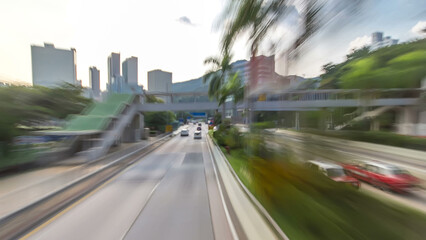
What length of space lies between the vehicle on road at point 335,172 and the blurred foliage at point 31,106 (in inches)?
588

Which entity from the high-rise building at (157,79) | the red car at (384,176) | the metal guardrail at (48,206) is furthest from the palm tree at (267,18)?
the high-rise building at (157,79)

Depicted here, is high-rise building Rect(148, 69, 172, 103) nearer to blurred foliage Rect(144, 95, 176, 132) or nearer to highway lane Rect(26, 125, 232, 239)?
blurred foliage Rect(144, 95, 176, 132)

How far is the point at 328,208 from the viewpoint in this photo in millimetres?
1909

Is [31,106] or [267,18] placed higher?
[267,18]

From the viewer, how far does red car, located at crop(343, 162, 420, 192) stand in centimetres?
153

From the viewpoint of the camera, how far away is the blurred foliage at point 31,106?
1091 centimetres

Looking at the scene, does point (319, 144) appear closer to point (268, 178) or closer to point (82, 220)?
point (268, 178)

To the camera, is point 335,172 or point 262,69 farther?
point 262,69

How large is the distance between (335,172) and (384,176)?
0.39 metres

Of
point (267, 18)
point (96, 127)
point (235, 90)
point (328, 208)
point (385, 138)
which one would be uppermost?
point (235, 90)

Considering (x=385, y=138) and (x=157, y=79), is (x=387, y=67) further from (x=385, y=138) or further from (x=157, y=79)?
(x=157, y=79)

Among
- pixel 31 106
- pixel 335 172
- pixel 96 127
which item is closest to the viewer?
pixel 335 172

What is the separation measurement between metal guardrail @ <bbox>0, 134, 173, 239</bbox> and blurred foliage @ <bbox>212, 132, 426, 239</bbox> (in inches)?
251

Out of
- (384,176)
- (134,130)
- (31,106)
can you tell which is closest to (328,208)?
(384,176)
